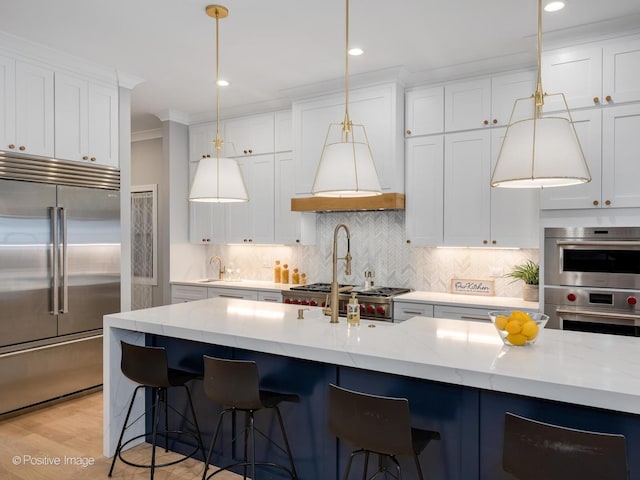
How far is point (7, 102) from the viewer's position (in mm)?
3527

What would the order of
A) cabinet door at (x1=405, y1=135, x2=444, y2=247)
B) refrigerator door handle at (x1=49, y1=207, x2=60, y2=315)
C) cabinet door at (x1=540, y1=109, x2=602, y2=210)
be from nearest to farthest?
1. cabinet door at (x1=540, y1=109, x2=602, y2=210)
2. refrigerator door handle at (x1=49, y1=207, x2=60, y2=315)
3. cabinet door at (x1=405, y1=135, x2=444, y2=247)

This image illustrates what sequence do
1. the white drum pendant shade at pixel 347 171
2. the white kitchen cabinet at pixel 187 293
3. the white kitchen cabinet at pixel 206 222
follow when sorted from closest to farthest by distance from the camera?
the white drum pendant shade at pixel 347 171
the white kitchen cabinet at pixel 187 293
the white kitchen cabinet at pixel 206 222

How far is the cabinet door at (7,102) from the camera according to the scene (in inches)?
138

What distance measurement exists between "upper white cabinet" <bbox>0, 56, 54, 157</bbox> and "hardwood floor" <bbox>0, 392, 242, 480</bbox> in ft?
6.60

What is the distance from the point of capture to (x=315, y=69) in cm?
416

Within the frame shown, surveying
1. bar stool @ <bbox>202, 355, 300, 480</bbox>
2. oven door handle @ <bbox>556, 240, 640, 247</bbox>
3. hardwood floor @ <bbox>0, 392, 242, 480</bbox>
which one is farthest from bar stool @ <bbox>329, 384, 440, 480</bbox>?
oven door handle @ <bbox>556, 240, 640, 247</bbox>

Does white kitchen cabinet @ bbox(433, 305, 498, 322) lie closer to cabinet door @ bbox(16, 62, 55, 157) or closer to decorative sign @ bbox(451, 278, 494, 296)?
decorative sign @ bbox(451, 278, 494, 296)

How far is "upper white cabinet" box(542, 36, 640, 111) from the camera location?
10.9ft

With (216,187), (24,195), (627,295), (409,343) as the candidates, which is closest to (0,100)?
(24,195)

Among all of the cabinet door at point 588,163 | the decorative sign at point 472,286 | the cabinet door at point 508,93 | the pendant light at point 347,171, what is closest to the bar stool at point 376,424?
the pendant light at point 347,171

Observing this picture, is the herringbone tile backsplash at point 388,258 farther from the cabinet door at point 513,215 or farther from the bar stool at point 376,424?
the bar stool at point 376,424

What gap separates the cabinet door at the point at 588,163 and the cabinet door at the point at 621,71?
0.54ft

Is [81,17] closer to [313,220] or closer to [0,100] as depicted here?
[0,100]

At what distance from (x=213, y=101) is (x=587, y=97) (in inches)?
137
